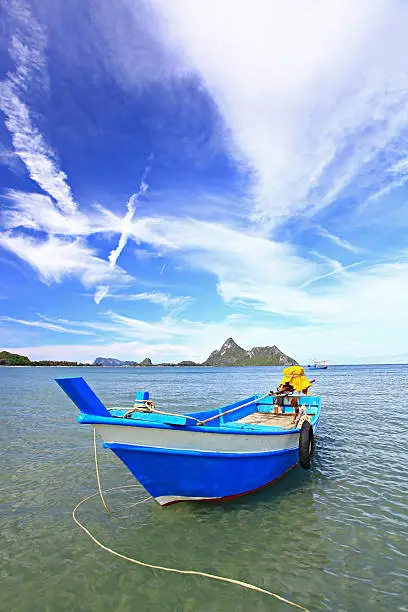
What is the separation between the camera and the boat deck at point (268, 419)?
→ 11664mm

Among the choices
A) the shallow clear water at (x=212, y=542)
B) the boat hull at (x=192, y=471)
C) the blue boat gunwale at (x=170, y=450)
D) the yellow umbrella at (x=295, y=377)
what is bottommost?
the shallow clear water at (x=212, y=542)

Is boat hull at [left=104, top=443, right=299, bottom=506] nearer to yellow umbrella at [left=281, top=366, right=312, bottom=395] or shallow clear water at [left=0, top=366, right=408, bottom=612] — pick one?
shallow clear water at [left=0, top=366, right=408, bottom=612]

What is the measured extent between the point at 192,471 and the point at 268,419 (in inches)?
248

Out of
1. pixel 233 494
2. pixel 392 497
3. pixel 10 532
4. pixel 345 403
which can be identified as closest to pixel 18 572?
pixel 10 532

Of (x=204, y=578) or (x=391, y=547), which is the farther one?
(x=391, y=547)

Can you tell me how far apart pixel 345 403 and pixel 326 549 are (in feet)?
70.3

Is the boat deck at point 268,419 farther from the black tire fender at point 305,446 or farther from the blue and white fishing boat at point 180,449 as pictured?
the blue and white fishing boat at point 180,449

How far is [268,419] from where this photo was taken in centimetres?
1262

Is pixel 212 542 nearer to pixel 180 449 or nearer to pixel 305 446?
pixel 180 449

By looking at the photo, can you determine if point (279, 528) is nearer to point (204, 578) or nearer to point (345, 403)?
point (204, 578)

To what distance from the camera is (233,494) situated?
25.7 feet

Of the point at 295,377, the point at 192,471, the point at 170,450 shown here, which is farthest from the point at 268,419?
the point at 170,450

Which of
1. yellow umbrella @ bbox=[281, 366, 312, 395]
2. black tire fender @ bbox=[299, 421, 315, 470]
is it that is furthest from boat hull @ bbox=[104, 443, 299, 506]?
yellow umbrella @ bbox=[281, 366, 312, 395]

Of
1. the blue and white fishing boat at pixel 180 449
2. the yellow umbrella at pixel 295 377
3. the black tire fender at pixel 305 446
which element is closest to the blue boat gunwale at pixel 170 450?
the blue and white fishing boat at pixel 180 449
